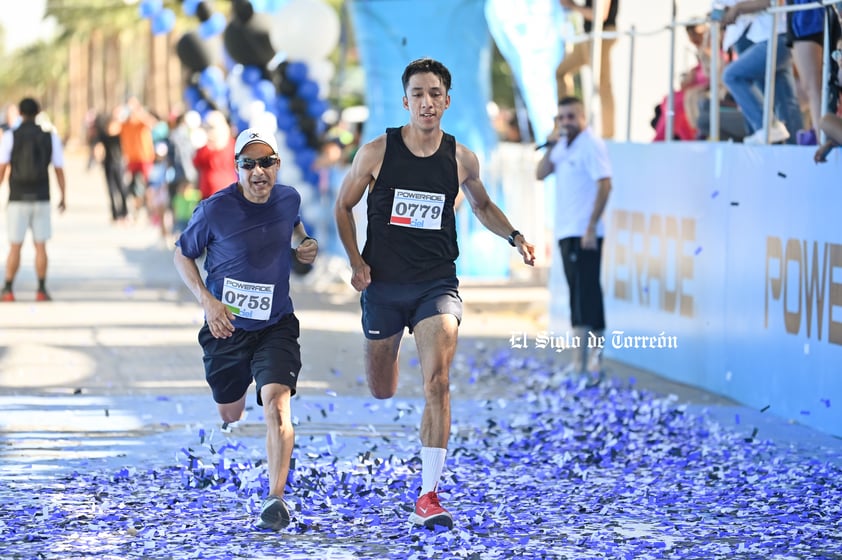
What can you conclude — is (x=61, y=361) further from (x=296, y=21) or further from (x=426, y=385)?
(x=296, y=21)

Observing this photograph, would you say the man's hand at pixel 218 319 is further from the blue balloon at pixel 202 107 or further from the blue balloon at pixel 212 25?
the blue balloon at pixel 202 107

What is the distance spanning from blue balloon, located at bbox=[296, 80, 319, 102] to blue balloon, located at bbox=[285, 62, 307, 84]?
0.20 feet

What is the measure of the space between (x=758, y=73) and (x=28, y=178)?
26.5ft

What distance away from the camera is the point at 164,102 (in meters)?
66.8

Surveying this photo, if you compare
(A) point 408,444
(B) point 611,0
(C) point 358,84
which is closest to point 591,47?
(B) point 611,0

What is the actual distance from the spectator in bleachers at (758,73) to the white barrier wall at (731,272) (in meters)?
0.24

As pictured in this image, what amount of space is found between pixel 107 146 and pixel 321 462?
23.6m

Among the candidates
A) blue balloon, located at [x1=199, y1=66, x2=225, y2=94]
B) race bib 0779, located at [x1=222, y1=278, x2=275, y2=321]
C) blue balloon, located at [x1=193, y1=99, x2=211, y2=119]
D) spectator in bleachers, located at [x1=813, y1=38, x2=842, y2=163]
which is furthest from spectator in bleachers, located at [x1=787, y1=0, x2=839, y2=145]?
blue balloon, located at [x1=193, y1=99, x2=211, y2=119]

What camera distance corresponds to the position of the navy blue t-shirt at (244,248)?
7.23m

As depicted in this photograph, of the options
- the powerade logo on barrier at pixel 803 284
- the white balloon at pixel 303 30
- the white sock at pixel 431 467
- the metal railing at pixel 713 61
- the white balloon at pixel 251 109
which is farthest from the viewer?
the white balloon at pixel 303 30

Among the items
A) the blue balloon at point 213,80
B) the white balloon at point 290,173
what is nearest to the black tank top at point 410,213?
the white balloon at point 290,173

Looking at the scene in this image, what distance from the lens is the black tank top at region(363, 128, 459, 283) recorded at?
24.3ft

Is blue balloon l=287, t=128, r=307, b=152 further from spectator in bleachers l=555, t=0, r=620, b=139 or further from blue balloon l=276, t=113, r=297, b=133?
spectator in bleachers l=555, t=0, r=620, b=139

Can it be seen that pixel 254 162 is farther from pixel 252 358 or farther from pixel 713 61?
pixel 713 61
